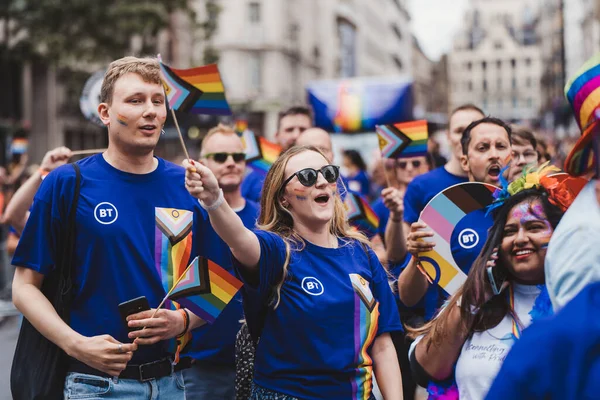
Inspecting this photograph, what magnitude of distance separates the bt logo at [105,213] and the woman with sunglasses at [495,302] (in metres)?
1.29

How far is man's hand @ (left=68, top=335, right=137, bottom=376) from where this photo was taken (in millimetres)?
3348

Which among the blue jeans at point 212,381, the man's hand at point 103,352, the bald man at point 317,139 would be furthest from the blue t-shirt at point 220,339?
the bald man at point 317,139

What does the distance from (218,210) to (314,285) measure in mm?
518

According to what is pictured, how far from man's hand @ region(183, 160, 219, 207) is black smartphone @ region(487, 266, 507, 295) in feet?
3.47

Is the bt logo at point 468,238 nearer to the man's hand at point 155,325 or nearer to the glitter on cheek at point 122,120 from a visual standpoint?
the man's hand at point 155,325

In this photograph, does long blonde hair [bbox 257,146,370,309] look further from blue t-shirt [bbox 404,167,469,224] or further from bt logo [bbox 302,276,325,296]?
blue t-shirt [bbox 404,167,469,224]

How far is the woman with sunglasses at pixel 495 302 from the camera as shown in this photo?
3.29 meters

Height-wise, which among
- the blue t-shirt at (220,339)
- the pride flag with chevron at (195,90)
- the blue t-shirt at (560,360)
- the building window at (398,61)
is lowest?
the blue t-shirt at (220,339)

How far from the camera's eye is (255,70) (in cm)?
5084

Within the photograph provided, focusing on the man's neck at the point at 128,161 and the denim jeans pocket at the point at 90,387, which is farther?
the man's neck at the point at 128,161

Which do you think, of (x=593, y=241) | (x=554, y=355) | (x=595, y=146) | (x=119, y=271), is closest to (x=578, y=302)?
(x=554, y=355)

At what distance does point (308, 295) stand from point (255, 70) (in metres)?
48.1

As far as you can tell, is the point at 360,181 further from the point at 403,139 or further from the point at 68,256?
the point at 68,256

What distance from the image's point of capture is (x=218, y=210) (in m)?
3.17
